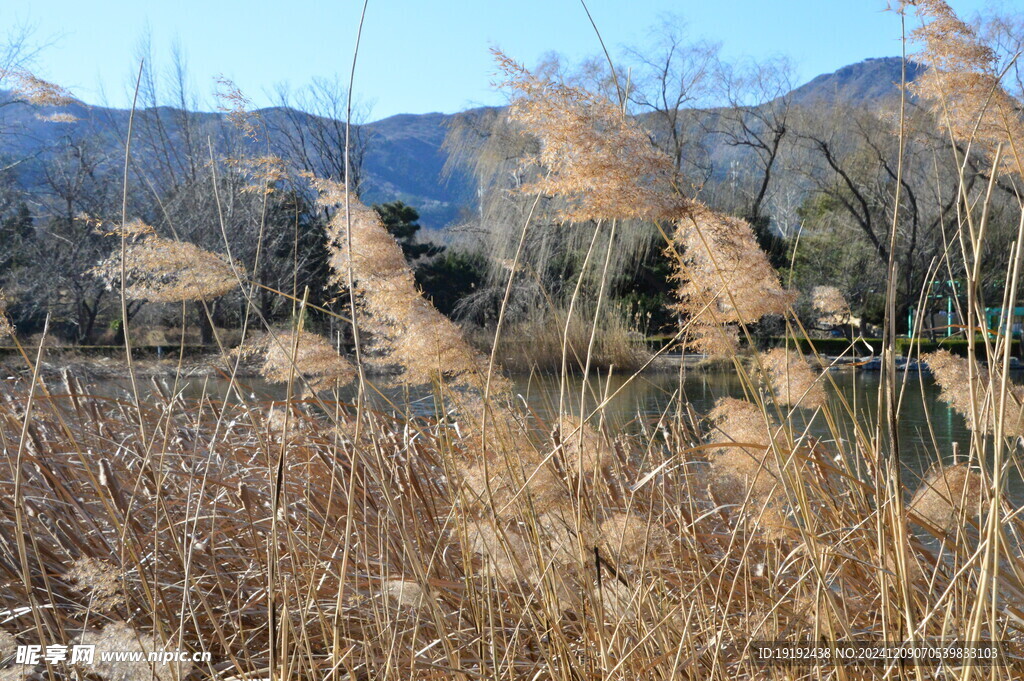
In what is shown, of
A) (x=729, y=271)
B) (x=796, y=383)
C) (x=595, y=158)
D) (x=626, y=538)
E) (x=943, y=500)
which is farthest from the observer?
(x=796, y=383)

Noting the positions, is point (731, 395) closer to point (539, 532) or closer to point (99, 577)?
point (539, 532)

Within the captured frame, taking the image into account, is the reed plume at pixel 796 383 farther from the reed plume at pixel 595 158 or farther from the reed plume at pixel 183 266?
the reed plume at pixel 183 266

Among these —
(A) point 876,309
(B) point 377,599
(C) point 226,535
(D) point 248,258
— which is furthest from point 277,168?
(A) point 876,309

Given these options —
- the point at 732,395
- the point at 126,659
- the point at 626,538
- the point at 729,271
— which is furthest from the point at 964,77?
the point at 732,395

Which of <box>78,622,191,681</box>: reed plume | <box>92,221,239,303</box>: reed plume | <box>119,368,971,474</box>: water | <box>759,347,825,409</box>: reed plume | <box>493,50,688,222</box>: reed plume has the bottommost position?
<box>119,368,971,474</box>: water

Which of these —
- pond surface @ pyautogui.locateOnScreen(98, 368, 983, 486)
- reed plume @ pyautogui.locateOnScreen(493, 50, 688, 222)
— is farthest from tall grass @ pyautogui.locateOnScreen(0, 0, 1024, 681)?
pond surface @ pyautogui.locateOnScreen(98, 368, 983, 486)

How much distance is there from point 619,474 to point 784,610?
478 millimetres

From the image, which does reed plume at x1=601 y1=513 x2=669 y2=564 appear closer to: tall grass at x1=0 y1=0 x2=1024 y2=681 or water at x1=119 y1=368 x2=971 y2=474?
tall grass at x1=0 y1=0 x2=1024 y2=681

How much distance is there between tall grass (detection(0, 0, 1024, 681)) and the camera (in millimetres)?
1077

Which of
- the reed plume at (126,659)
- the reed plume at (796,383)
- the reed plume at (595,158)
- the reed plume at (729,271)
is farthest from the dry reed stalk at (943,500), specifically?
the reed plume at (126,659)

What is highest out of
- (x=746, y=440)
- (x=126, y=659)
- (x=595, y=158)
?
A: (x=595, y=158)

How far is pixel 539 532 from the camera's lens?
124cm

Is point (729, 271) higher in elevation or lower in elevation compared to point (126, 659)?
higher

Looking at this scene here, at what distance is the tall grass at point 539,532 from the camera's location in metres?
1.08
